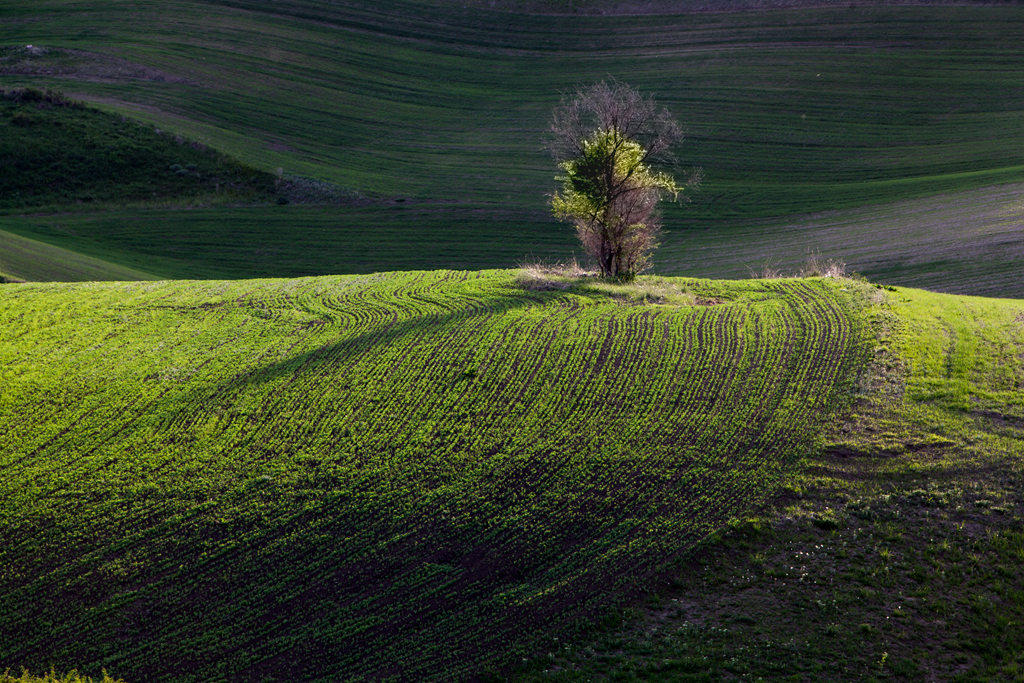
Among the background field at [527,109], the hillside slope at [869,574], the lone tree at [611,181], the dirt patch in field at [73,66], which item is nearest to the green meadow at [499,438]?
the hillside slope at [869,574]

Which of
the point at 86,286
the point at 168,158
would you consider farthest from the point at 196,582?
the point at 168,158

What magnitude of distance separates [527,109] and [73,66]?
130 feet

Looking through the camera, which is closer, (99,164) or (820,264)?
(820,264)

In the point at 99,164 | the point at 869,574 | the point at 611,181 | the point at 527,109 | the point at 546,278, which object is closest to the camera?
the point at 869,574

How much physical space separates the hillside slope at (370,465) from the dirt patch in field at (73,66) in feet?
154

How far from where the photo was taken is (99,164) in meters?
59.9

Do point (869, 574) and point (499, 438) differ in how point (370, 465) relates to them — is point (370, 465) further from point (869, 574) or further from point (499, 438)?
point (869, 574)

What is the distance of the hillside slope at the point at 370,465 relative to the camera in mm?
18078

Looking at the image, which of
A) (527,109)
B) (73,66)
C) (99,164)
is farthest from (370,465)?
(73,66)

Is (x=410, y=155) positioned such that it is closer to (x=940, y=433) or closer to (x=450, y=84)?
(x=450, y=84)

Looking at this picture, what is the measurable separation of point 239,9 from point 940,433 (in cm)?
8466

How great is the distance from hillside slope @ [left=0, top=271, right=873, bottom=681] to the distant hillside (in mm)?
27593

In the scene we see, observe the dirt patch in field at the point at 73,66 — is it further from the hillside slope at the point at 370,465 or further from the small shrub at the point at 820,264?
the small shrub at the point at 820,264

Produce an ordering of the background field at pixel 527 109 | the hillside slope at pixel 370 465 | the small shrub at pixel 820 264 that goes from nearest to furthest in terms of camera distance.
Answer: the hillside slope at pixel 370 465, the small shrub at pixel 820 264, the background field at pixel 527 109
